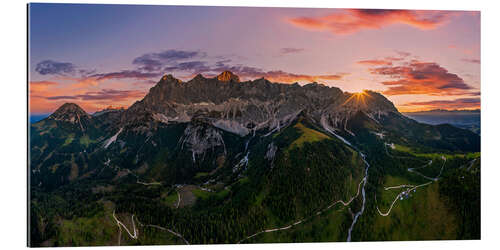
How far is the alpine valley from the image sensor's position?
12859mm

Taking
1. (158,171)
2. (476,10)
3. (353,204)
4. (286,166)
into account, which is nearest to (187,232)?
(158,171)

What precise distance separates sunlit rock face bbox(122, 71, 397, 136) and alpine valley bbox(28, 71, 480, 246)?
116 mm

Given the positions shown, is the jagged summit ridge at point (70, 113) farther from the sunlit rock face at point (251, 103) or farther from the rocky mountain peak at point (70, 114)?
the sunlit rock face at point (251, 103)

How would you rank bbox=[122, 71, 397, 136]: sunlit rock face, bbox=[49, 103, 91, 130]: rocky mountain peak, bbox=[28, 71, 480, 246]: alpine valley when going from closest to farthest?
bbox=[28, 71, 480, 246]: alpine valley < bbox=[49, 103, 91, 130]: rocky mountain peak < bbox=[122, 71, 397, 136]: sunlit rock face

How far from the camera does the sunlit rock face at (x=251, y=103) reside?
15.6m

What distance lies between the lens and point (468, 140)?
13898mm

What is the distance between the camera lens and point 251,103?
19453 mm

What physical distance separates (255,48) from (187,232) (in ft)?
38.2

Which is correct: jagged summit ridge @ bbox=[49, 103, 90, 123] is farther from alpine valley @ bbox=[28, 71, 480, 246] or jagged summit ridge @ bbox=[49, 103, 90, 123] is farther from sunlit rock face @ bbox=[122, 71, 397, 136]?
sunlit rock face @ bbox=[122, 71, 397, 136]

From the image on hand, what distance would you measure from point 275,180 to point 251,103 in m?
6.71

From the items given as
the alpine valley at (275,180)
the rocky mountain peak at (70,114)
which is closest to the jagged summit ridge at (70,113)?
the rocky mountain peak at (70,114)

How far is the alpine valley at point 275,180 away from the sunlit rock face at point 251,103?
116 mm

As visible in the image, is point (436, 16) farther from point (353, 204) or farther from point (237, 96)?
point (237, 96)

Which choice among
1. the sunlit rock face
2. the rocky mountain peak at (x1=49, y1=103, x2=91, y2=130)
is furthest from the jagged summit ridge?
the sunlit rock face
